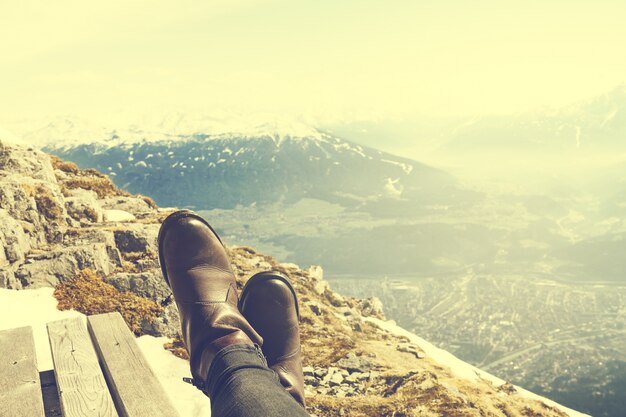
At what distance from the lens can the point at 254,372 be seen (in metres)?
3.83

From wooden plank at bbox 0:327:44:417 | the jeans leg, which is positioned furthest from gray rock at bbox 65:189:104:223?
the jeans leg

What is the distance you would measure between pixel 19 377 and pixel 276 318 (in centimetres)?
298

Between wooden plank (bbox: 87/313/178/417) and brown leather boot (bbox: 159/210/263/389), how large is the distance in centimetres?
69

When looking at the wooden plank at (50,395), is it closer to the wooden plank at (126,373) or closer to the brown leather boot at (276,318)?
the wooden plank at (126,373)

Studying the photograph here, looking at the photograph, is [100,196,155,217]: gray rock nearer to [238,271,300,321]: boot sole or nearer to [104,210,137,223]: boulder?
[104,210,137,223]: boulder

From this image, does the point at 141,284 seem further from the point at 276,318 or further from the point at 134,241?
the point at 276,318

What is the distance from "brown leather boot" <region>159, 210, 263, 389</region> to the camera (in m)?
4.55

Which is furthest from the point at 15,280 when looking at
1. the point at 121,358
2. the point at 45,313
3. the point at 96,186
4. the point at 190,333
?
the point at 96,186

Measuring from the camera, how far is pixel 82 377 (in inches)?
142

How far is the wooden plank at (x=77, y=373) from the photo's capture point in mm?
3250

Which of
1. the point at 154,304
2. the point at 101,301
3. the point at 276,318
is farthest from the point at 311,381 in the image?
the point at 101,301

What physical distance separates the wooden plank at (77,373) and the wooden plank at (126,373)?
0.22 ft

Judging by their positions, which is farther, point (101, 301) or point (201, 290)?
point (101, 301)

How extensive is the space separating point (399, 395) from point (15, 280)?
791cm
